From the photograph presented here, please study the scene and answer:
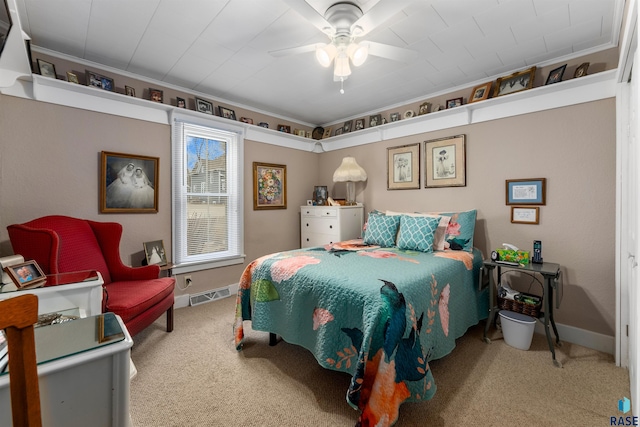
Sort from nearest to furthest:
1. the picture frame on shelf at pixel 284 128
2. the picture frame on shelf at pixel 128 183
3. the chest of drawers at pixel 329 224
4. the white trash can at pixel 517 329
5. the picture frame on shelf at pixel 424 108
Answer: the white trash can at pixel 517 329 < the picture frame on shelf at pixel 128 183 < the picture frame on shelf at pixel 424 108 < the chest of drawers at pixel 329 224 < the picture frame on shelf at pixel 284 128

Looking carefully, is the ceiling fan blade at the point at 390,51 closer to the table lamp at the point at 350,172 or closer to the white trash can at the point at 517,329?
the table lamp at the point at 350,172

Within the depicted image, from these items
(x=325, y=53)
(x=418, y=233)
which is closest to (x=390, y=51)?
(x=325, y=53)

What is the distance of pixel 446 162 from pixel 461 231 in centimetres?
89

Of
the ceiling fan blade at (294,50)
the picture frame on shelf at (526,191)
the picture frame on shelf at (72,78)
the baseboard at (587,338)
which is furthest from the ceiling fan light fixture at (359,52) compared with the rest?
Answer: the baseboard at (587,338)

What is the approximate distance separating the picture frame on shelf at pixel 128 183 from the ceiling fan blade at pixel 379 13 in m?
2.49

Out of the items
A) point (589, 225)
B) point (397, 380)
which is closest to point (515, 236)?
point (589, 225)

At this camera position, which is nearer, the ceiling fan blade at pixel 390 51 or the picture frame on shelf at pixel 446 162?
the ceiling fan blade at pixel 390 51

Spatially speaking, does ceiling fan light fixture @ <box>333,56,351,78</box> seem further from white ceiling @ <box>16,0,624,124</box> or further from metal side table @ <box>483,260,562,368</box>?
metal side table @ <box>483,260,562,368</box>

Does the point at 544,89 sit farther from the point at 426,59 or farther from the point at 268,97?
the point at 268,97

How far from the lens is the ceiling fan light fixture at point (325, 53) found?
6.06 ft

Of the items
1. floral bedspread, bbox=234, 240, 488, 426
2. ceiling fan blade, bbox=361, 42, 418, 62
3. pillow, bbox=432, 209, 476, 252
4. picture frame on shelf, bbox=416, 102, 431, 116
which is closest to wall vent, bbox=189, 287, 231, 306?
floral bedspread, bbox=234, 240, 488, 426

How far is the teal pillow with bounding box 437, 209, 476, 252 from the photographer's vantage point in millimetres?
2727

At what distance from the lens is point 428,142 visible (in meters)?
3.36

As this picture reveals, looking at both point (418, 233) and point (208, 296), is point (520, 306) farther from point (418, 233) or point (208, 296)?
point (208, 296)
